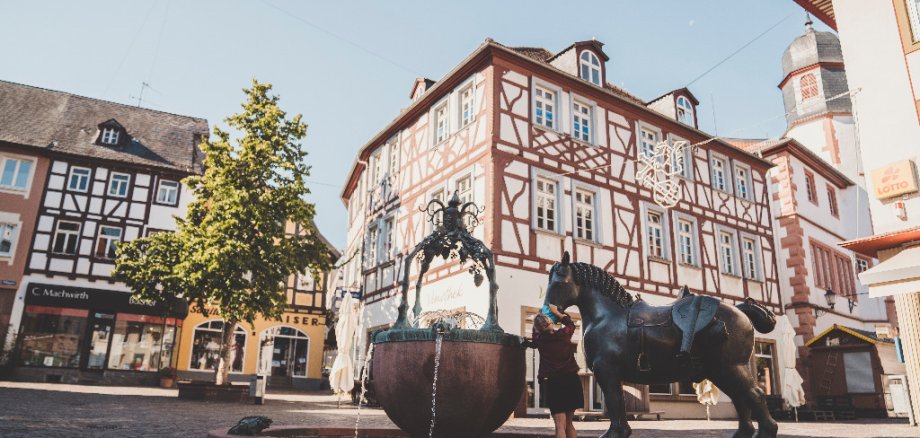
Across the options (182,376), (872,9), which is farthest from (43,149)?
(872,9)

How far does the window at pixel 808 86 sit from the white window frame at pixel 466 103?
2553 cm

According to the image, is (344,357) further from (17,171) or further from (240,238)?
(17,171)

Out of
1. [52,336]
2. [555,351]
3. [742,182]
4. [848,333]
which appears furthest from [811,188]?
[52,336]

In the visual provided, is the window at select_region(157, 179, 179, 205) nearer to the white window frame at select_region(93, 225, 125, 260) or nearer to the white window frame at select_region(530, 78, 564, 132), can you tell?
the white window frame at select_region(93, 225, 125, 260)

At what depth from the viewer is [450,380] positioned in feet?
16.1

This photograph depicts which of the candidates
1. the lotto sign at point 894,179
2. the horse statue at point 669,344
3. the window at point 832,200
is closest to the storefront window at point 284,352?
the window at point 832,200

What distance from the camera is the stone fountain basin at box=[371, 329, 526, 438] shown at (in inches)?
194

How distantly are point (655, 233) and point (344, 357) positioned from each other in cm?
942

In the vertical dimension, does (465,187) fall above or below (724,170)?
below

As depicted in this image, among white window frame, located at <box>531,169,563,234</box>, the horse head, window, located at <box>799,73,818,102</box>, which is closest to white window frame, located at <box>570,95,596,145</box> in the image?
white window frame, located at <box>531,169,563,234</box>

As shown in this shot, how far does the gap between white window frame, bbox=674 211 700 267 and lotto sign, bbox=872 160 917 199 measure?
725cm

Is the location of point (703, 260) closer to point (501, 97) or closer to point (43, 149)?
point (501, 97)

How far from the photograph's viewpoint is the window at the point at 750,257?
20.0m

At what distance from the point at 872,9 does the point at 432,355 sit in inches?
450
